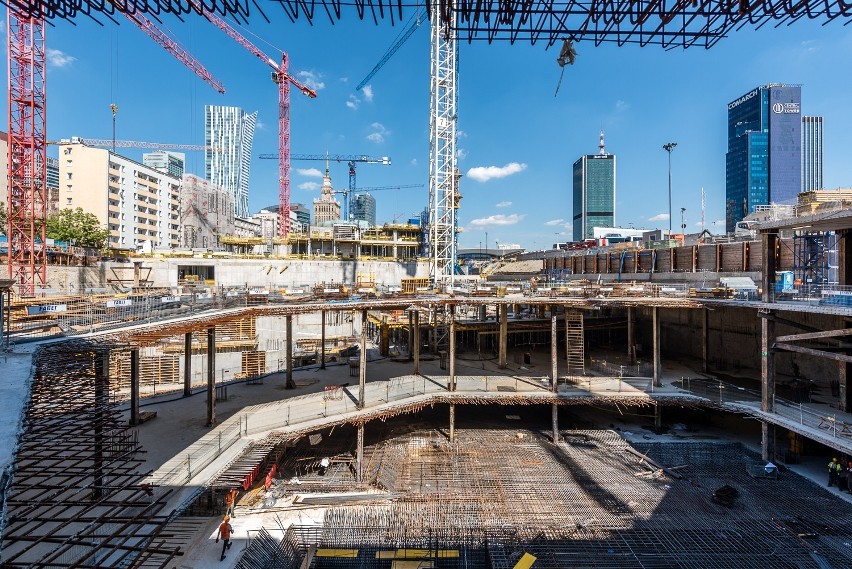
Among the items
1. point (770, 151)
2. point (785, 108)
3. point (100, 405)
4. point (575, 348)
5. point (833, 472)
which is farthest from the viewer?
point (770, 151)

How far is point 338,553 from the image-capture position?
46.3ft

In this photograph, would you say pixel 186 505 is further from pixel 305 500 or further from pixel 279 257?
pixel 279 257

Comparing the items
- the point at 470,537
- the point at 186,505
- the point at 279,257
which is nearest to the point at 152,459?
the point at 186,505

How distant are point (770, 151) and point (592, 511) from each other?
23259 centimetres

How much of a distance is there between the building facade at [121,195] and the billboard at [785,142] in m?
232

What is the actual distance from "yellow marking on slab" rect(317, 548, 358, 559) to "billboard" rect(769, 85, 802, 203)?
750 ft

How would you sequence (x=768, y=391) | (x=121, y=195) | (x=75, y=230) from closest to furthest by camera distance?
(x=768, y=391) < (x=75, y=230) < (x=121, y=195)

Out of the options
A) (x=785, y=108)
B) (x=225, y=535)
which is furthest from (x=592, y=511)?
(x=785, y=108)

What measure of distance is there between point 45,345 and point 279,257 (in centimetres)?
4076

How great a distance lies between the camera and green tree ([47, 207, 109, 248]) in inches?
1946

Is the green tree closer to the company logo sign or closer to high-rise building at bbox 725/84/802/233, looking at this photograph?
high-rise building at bbox 725/84/802/233

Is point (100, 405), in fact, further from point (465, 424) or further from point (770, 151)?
point (770, 151)

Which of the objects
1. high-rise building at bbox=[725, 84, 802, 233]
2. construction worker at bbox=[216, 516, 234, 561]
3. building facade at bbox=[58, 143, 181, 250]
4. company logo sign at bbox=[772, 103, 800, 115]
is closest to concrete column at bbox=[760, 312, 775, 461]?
construction worker at bbox=[216, 516, 234, 561]

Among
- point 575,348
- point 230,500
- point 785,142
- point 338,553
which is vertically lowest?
point 338,553
